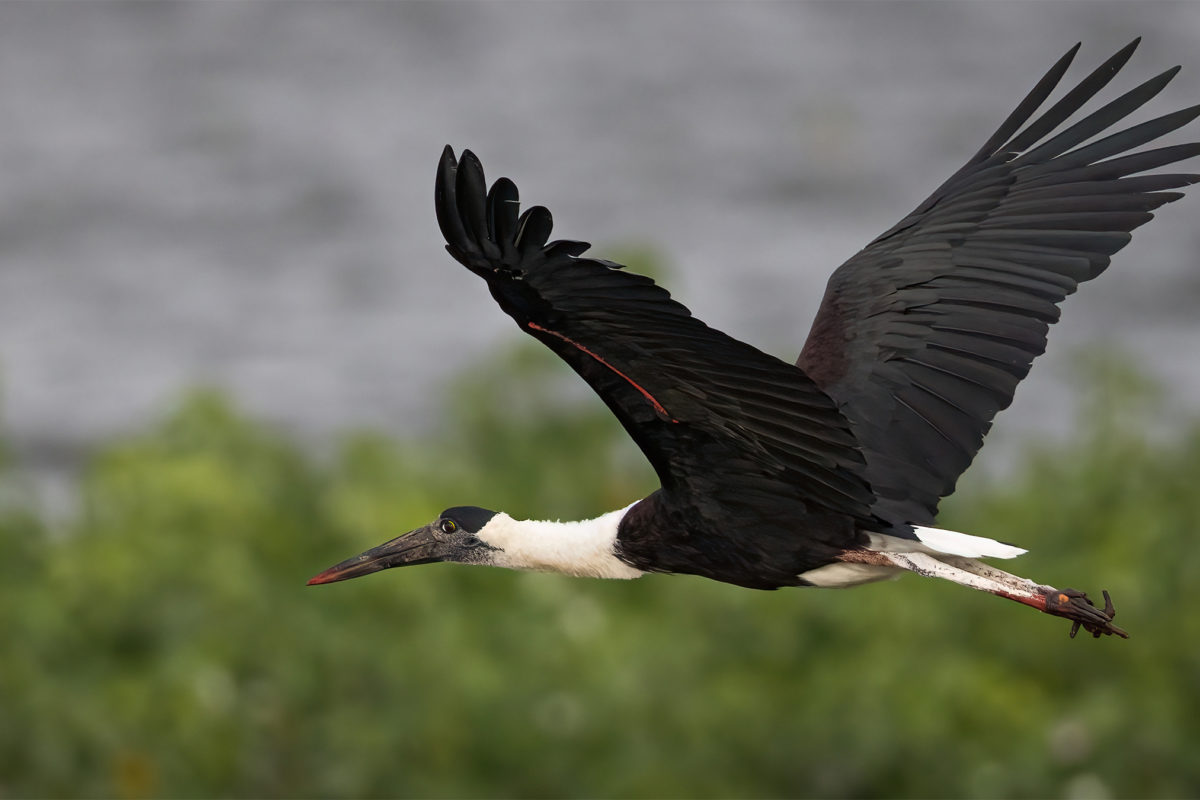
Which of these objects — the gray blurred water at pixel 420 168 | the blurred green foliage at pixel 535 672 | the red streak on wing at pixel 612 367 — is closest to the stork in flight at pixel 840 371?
the red streak on wing at pixel 612 367

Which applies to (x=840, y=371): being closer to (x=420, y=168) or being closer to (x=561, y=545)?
(x=561, y=545)

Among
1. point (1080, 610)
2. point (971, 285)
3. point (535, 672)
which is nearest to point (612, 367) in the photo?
point (1080, 610)

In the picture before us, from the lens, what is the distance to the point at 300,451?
51.6ft

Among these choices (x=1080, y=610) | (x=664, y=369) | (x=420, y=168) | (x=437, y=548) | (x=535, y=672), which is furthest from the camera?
(x=420, y=168)

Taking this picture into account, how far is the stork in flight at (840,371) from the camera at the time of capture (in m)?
6.41

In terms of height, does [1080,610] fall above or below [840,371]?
below

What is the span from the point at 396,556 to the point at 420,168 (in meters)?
19.0

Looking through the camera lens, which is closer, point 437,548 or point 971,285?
point 437,548

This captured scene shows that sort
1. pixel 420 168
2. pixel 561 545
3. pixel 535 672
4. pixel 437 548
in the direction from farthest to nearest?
pixel 420 168 → pixel 535 672 → pixel 437 548 → pixel 561 545

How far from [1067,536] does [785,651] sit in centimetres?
257

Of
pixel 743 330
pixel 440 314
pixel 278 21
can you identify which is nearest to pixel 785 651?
pixel 743 330

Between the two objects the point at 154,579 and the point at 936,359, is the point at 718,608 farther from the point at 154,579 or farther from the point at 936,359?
the point at 936,359

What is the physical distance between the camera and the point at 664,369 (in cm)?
666

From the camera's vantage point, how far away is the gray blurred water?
73.4 ft
